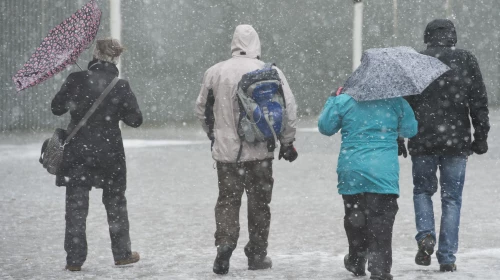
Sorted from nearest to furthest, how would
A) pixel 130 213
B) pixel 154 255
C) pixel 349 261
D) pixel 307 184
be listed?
pixel 349 261
pixel 154 255
pixel 130 213
pixel 307 184

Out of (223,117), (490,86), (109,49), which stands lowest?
(490,86)

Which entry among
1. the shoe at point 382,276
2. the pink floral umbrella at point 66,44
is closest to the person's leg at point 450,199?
the shoe at point 382,276

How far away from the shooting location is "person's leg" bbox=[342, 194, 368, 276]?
5961 mm

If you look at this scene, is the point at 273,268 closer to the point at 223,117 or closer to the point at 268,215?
the point at 268,215

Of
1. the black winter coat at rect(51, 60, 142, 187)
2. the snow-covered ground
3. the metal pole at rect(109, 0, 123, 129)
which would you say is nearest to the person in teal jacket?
the snow-covered ground

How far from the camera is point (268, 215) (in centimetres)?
646

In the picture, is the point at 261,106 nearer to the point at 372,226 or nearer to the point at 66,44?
the point at 372,226

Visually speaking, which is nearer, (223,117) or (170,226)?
(223,117)

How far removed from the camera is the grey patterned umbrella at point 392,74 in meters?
5.77

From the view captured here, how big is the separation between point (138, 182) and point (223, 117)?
5636mm

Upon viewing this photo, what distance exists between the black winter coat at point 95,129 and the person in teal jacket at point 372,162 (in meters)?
1.50

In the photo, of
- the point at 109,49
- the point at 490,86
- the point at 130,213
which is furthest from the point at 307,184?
the point at 490,86

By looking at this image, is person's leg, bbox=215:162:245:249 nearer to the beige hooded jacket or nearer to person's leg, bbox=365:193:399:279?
the beige hooded jacket

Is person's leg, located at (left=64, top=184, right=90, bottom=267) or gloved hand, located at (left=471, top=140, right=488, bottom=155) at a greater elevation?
gloved hand, located at (left=471, top=140, right=488, bottom=155)
